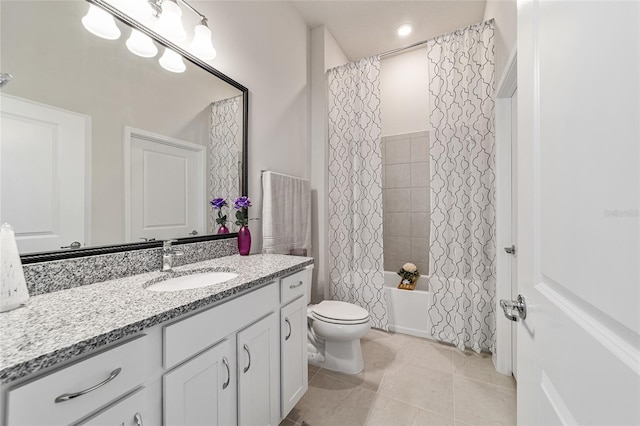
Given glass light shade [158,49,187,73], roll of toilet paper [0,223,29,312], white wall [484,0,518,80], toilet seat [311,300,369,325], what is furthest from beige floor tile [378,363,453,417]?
glass light shade [158,49,187,73]

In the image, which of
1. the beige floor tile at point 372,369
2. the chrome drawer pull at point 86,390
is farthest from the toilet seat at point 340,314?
the chrome drawer pull at point 86,390

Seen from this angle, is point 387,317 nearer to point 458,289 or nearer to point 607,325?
point 458,289

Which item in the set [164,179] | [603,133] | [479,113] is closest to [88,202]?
[164,179]

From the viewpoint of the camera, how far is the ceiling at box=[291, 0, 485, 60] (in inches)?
88.8

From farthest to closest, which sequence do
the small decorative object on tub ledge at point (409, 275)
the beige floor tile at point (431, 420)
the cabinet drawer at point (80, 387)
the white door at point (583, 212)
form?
the small decorative object on tub ledge at point (409, 275), the beige floor tile at point (431, 420), the cabinet drawer at point (80, 387), the white door at point (583, 212)

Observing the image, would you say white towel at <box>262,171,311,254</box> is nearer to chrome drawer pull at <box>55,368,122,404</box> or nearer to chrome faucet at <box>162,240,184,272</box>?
chrome faucet at <box>162,240,184,272</box>

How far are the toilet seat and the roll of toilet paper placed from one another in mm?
1449

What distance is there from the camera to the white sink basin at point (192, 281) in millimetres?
1143

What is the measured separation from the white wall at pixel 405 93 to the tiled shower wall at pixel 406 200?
0.13 metres

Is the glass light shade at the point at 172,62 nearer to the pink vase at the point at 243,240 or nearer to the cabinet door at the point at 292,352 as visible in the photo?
the pink vase at the point at 243,240

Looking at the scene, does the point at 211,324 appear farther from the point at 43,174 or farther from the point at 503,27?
the point at 503,27

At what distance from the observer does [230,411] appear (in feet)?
3.18

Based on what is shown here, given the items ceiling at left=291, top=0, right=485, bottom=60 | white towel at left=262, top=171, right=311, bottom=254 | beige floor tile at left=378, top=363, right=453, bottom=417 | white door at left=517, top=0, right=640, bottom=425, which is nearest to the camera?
white door at left=517, top=0, right=640, bottom=425

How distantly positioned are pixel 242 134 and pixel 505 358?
2346 millimetres
